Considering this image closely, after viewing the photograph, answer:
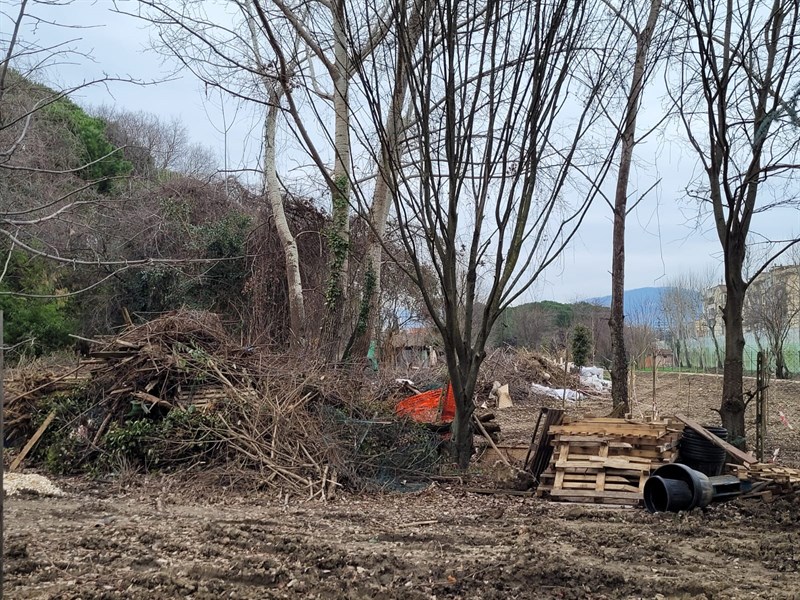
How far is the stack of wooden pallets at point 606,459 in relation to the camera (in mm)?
7535

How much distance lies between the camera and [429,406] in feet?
36.6

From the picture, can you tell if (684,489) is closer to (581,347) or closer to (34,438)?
(34,438)

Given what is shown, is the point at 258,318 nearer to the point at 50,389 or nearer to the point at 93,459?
the point at 50,389

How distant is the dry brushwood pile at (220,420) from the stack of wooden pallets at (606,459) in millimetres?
1695

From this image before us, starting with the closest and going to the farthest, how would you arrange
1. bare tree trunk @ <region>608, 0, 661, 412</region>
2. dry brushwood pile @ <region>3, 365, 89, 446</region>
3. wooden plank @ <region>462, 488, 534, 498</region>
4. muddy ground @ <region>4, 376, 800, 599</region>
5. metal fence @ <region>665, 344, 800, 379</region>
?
muddy ground @ <region>4, 376, 800, 599</region>
wooden plank @ <region>462, 488, 534, 498</region>
dry brushwood pile @ <region>3, 365, 89, 446</region>
bare tree trunk @ <region>608, 0, 661, 412</region>
metal fence @ <region>665, 344, 800, 379</region>

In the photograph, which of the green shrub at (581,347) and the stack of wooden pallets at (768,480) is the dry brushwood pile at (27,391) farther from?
the green shrub at (581,347)

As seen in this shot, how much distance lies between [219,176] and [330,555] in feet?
59.1

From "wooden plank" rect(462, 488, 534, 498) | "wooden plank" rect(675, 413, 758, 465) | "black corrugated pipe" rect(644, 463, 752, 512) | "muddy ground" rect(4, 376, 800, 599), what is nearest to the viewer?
"muddy ground" rect(4, 376, 800, 599)

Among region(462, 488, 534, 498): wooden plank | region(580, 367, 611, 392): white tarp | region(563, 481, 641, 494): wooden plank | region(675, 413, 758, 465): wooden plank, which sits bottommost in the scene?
region(462, 488, 534, 498): wooden plank

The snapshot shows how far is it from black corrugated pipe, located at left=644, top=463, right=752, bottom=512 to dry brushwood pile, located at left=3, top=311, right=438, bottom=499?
276 cm

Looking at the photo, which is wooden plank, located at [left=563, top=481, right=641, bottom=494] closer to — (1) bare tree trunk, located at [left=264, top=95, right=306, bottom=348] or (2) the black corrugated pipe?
(2) the black corrugated pipe

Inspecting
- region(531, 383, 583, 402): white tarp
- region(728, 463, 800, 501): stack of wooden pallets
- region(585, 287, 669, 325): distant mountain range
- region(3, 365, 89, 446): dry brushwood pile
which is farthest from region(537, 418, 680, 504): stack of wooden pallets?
region(585, 287, 669, 325): distant mountain range

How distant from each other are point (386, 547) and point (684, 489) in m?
3.14

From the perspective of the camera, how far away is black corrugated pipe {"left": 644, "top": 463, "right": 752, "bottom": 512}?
267 inches
